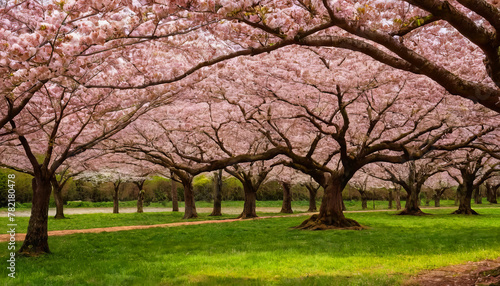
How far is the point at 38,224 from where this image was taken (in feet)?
39.0

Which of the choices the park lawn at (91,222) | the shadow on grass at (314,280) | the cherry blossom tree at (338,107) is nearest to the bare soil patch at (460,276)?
the shadow on grass at (314,280)

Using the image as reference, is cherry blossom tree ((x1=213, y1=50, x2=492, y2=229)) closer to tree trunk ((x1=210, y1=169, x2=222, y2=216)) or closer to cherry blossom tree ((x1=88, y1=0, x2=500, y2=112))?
cherry blossom tree ((x1=88, y1=0, x2=500, y2=112))

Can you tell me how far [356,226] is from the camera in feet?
63.7

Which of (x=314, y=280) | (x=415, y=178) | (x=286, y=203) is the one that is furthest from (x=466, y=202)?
(x=314, y=280)

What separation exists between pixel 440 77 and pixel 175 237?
1248 centimetres

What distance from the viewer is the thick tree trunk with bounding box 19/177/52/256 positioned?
1182 cm

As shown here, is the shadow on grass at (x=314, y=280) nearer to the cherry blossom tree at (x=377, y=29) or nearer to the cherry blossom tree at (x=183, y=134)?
the cherry blossom tree at (x=377, y=29)

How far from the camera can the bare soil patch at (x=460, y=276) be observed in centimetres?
715

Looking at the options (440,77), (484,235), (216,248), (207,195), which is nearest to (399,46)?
(440,77)

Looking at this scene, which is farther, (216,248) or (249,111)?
(249,111)

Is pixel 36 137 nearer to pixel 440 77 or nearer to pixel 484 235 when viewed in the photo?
pixel 440 77

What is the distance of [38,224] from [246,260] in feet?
22.4

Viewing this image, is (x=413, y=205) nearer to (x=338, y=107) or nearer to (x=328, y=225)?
(x=328, y=225)

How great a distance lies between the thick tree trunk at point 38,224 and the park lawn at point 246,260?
0.58 m
